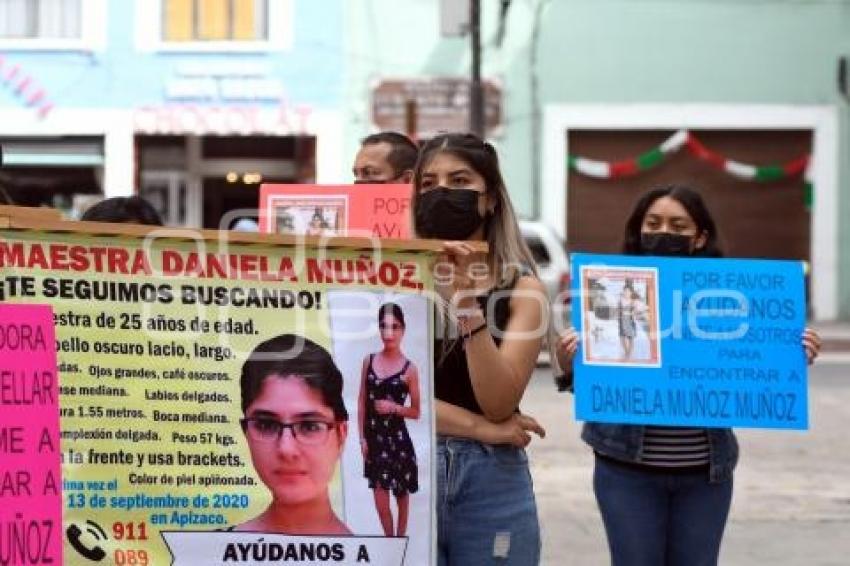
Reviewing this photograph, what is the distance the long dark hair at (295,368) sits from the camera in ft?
9.52

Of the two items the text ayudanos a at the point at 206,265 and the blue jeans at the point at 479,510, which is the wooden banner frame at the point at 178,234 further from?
the blue jeans at the point at 479,510

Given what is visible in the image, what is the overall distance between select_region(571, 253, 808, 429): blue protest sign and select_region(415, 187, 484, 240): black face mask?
0.76 meters

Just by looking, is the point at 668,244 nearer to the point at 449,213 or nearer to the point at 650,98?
the point at 449,213

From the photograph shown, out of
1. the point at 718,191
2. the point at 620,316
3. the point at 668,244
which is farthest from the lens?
the point at 718,191

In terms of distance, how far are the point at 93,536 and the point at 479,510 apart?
0.92 m

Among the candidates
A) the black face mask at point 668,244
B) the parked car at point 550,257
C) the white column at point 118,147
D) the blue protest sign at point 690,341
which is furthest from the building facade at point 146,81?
the blue protest sign at point 690,341

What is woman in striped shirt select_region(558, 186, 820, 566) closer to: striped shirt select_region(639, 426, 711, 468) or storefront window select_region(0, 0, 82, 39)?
striped shirt select_region(639, 426, 711, 468)

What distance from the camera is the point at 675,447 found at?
13.5ft

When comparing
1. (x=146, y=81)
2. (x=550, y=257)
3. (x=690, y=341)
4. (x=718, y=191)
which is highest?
(x=146, y=81)

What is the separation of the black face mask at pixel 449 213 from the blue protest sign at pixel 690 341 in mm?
758

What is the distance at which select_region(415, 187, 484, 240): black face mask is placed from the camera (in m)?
3.36

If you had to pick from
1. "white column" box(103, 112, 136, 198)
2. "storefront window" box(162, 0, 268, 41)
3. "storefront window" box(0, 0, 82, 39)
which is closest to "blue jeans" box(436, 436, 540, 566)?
"white column" box(103, 112, 136, 198)

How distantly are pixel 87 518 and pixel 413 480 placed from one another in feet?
2.31

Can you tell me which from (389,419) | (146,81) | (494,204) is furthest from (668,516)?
(146,81)
